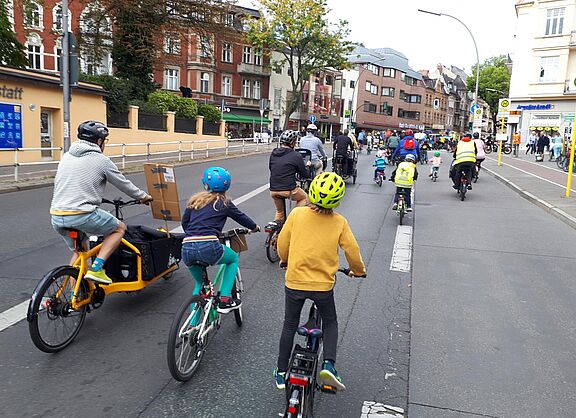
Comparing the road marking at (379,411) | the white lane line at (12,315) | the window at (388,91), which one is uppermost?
the window at (388,91)

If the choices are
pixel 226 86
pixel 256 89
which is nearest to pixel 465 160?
pixel 226 86

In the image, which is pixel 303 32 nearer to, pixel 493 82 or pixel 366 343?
pixel 366 343

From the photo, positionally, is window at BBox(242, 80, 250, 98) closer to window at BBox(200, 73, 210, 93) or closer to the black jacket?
window at BBox(200, 73, 210, 93)

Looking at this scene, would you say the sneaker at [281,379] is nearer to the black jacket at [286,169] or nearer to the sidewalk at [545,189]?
the black jacket at [286,169]

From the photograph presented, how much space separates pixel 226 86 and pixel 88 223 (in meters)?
54.6

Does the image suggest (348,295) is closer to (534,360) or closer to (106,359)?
(534,360)

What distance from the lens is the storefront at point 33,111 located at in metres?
16.9

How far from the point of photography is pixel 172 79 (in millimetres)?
53281

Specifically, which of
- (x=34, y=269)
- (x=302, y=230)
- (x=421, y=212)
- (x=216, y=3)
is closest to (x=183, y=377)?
(x=302, y=230)

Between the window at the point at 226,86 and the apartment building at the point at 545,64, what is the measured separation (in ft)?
95.9

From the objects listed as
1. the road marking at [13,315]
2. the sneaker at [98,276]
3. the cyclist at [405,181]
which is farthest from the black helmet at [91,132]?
the cyclist at [405,181]

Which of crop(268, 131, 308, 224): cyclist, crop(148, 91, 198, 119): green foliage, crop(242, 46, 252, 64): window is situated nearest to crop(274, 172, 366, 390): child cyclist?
crop(268, 131, 308, 224): cyclist

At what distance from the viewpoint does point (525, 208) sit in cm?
1250

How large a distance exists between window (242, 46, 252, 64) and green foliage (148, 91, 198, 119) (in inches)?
1155
